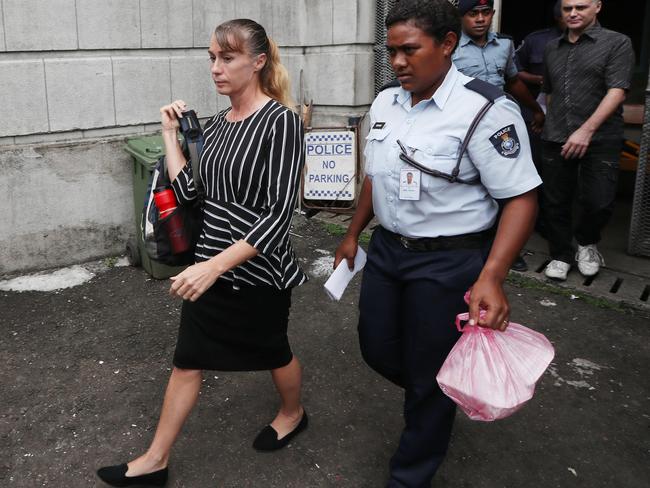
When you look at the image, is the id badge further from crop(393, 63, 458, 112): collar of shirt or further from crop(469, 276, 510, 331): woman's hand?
crop(469, 276, 510, 331): woman's hand

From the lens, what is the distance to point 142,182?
17.0 feet

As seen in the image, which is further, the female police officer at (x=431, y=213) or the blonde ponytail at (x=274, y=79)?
the blonde ponytail at (x=274, y=79)

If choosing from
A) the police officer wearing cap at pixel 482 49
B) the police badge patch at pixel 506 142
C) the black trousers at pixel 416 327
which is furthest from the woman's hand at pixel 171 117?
the police officer wearing cap at pixel 482 49

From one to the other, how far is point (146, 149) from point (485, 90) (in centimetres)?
344

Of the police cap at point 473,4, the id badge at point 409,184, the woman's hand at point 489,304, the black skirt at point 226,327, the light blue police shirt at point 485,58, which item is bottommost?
the black skirt at point 226,327

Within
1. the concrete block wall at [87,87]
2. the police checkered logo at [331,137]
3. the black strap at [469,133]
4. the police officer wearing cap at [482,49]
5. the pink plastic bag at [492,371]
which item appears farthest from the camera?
the police checkered logo at [331,137]

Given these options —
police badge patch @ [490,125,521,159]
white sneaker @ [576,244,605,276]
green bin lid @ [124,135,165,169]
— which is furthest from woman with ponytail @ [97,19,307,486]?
white sneaker @ [576,244,605,276]

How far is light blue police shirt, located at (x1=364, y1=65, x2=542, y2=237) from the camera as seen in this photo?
216cm

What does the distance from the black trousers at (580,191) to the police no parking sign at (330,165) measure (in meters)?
2.09

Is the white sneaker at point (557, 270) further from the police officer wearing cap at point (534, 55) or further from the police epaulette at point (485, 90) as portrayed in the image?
the police epaulette at point (485, 90)

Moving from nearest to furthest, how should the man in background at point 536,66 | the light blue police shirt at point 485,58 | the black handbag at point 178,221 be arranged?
the black handbag at point 178,221
the light blue police shirt at point 485,58
the man in background at point 536,66

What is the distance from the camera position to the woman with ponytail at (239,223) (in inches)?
97.2

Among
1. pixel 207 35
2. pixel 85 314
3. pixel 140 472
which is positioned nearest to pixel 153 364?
pixel 85 314

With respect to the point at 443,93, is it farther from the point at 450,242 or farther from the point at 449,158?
the point at 450,242
